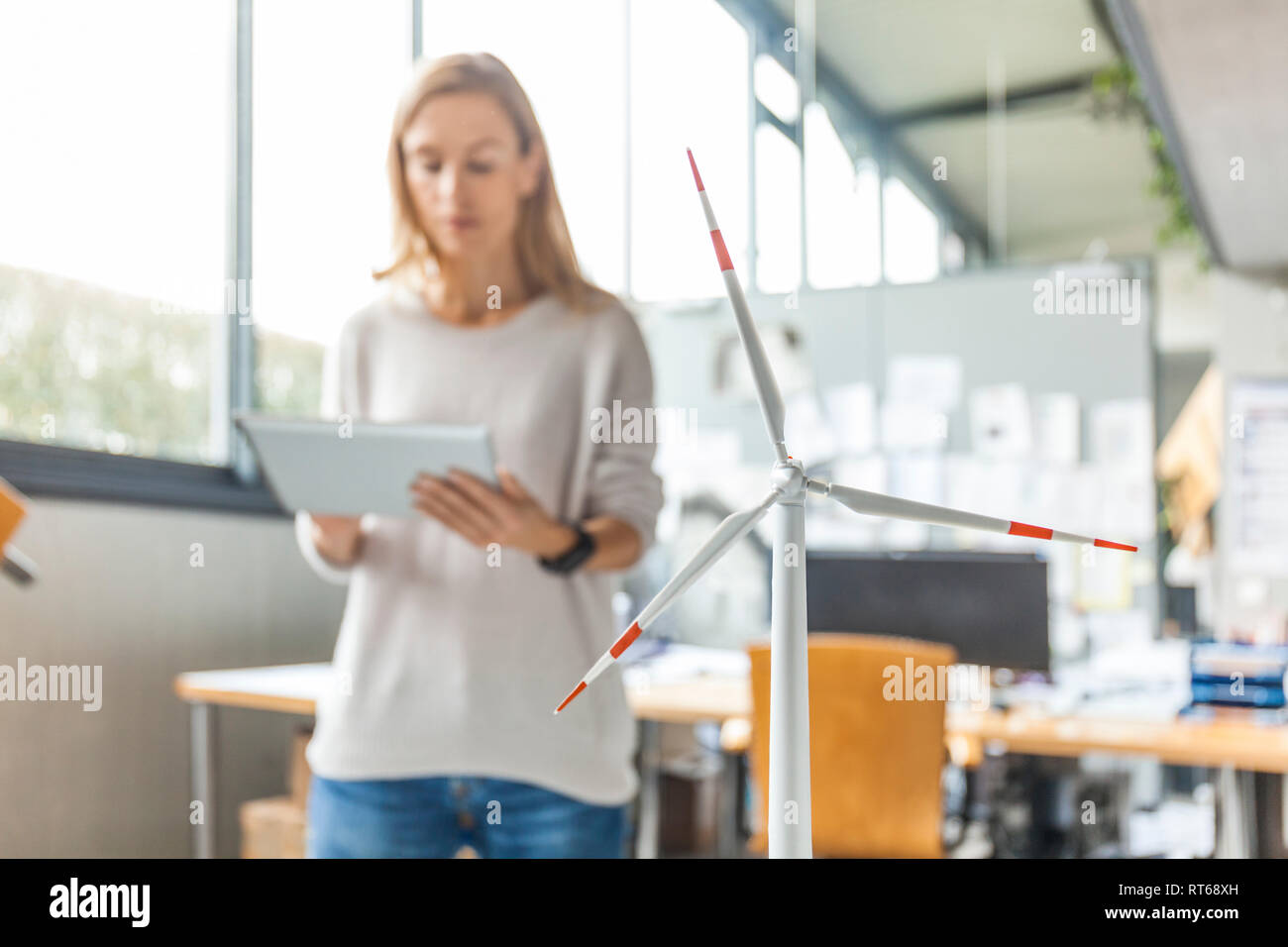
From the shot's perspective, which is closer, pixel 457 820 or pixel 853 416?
pixel 457 820

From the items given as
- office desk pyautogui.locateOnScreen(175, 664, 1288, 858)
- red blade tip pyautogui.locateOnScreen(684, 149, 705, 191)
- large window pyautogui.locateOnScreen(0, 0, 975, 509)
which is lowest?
office desk pyautogui.locateOnScreen(175, 664, 1288, 858)

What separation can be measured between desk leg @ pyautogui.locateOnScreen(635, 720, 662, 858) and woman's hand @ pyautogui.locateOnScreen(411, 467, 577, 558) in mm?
1646

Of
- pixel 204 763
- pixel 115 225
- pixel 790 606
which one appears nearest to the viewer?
pixel 790 606

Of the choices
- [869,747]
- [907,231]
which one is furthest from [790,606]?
[907,231]

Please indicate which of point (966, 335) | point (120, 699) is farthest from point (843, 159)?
point (120, 699)

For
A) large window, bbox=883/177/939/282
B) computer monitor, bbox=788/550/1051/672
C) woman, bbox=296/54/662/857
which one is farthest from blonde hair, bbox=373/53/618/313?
large window, bbox=883/177/939/282

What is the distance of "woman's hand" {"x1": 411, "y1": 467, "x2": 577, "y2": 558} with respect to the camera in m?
0.98

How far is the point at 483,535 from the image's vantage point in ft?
3.29

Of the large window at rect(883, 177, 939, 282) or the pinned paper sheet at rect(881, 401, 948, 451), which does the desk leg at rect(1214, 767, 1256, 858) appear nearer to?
the pinned paper sheet at rect(881, 401, 948, 451)

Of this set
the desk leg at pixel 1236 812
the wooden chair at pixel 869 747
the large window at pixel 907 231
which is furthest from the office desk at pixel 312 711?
the large window at pixel 907 231

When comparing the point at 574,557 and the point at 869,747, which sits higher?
the point at 574,557

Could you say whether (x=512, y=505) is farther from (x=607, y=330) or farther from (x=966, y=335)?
(x=966, y=335)

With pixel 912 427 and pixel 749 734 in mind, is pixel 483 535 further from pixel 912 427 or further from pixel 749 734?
pixel 912 427

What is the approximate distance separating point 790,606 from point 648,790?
2.24 meters
